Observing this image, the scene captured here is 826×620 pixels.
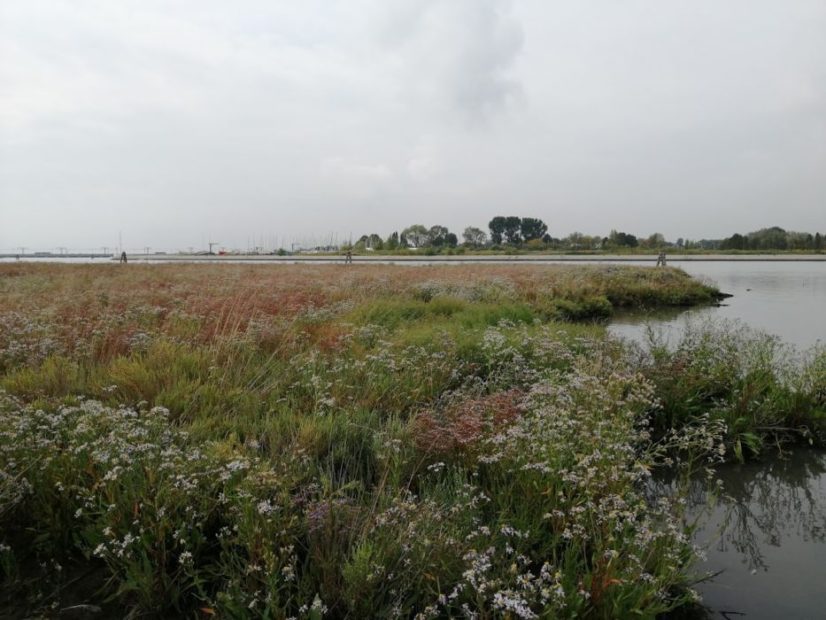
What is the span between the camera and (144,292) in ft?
52.7

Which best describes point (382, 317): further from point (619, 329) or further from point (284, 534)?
point (284, 534)

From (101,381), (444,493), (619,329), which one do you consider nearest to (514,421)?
(444,493)

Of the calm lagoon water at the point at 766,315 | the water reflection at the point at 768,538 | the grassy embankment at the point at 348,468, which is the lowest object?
the water reflection at the point at 768,538

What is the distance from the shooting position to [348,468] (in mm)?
4969

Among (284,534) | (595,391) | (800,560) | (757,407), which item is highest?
(595,391)

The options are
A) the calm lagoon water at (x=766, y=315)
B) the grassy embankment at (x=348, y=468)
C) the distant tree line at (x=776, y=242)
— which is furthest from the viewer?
the distant tree line at (x=776, y=242)

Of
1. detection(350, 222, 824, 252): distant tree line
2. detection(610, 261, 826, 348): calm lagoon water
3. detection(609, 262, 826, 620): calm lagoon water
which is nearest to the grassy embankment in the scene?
detection(609, 262, 826, 620): calm lagoon water

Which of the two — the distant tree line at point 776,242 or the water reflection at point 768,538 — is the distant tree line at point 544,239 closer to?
the distant tree line at point 776,242

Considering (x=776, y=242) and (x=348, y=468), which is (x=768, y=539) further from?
(x=776, y=242)

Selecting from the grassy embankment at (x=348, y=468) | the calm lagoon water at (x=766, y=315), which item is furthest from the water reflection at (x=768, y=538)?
the calm lagoon water at (x=766, y=315)

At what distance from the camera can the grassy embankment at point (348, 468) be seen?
3.35 metres

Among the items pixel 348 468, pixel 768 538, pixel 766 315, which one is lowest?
pixel 768 538

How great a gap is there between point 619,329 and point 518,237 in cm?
13149

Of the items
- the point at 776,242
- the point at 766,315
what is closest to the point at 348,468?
the point at 766,315
